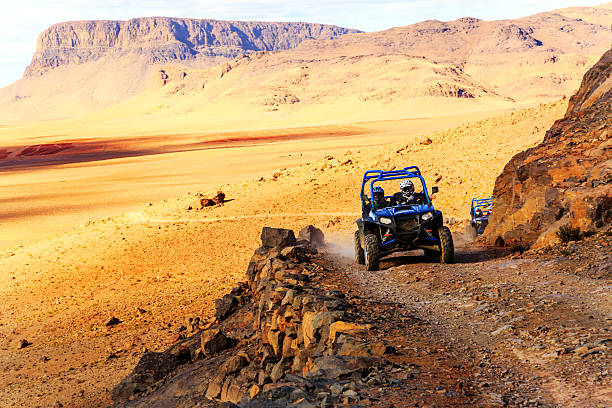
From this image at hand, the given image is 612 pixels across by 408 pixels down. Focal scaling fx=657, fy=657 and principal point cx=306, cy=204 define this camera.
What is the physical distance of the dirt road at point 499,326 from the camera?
553cm

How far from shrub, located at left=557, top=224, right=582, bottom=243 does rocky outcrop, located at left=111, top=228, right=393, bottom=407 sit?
433 cm

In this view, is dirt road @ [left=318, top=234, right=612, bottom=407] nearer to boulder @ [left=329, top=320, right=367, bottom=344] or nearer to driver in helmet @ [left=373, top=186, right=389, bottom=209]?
boulder @ [left=329, top=320, right=367, bottom=344]

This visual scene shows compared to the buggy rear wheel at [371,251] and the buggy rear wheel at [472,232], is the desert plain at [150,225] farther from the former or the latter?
the buggy rear wheel at [371,251]

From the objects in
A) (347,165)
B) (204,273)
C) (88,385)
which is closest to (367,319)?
(88,385)

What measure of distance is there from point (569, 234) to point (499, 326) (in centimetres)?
486

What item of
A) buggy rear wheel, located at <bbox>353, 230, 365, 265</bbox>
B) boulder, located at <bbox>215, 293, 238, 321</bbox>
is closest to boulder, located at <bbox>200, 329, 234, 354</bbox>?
boulder, located at <bbox>215, 293, 238, 321</bbox>

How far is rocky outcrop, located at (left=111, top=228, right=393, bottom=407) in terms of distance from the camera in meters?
6.00

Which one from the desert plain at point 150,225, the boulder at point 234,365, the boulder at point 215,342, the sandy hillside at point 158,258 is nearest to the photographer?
the boulder at point 234,365

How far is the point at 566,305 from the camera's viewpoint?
25.2ft

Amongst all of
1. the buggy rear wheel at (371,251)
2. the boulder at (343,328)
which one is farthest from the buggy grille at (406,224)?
the boulder at (343,328)

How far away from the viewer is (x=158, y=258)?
20.5 metres

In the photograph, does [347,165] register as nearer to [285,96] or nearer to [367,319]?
[367,319]

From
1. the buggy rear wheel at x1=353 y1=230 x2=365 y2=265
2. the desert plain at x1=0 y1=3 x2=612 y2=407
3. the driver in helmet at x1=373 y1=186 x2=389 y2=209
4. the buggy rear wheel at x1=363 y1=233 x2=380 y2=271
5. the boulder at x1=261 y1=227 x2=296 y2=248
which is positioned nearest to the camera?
the buggy rear wheel at x1=363 y1=233 x2=380 y2=271

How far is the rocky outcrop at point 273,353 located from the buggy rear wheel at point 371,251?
91 cm
